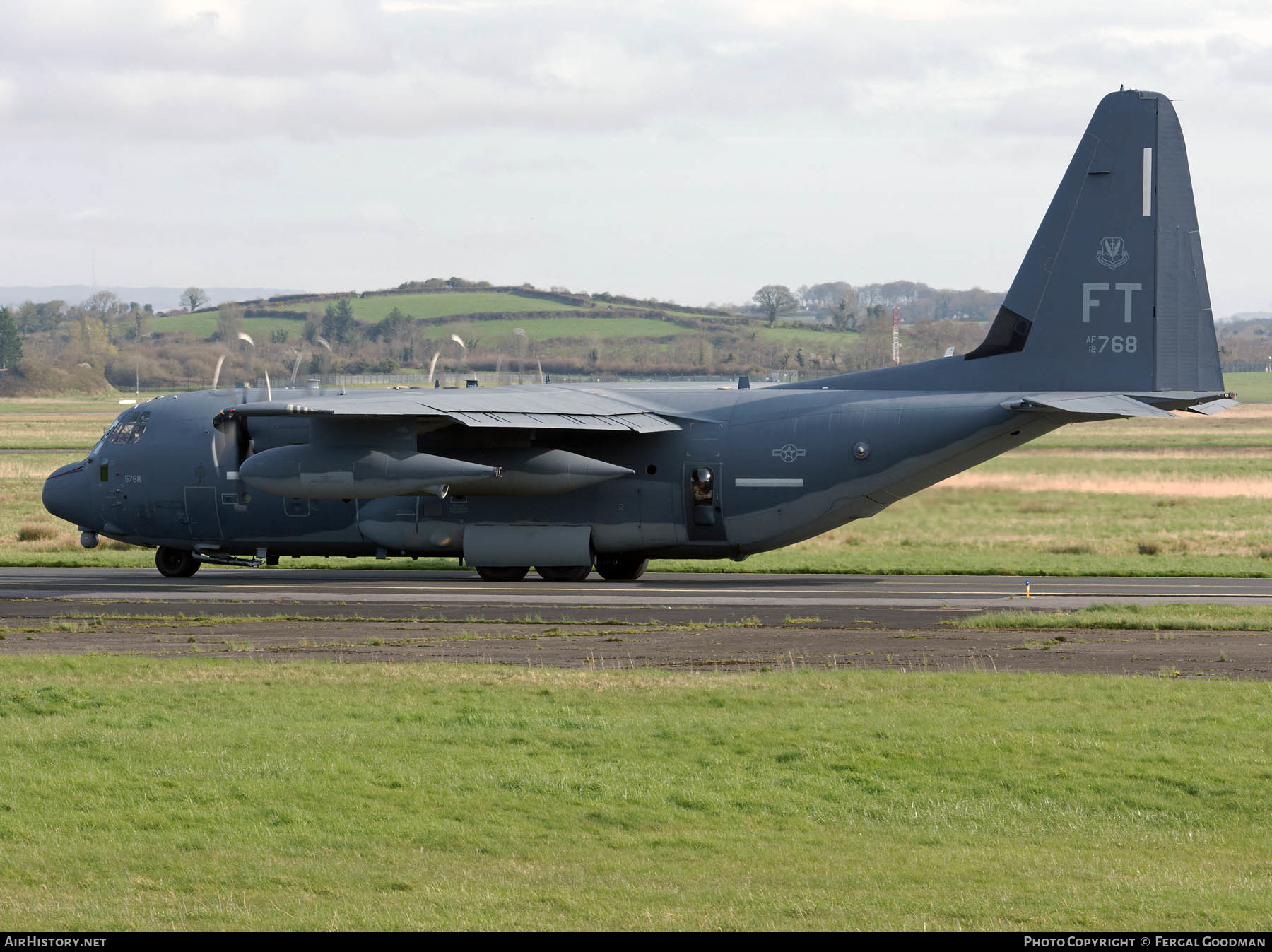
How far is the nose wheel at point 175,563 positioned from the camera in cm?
3475

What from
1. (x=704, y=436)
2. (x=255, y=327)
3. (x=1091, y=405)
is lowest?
(x=704, y=436)

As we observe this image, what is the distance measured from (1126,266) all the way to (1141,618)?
911cm

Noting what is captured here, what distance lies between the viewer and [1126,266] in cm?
3055

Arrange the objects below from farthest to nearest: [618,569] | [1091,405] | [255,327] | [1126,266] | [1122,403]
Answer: [255,327] → [618,569] → [1126,266] → [1122,403] → [1091,405]

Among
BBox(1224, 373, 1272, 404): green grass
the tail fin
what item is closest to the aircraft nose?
the tail fin

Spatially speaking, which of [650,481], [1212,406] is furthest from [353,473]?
[1212,406]

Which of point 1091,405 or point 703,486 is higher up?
point 1091,405

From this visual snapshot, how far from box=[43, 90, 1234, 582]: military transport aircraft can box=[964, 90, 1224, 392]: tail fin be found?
1.7 inches

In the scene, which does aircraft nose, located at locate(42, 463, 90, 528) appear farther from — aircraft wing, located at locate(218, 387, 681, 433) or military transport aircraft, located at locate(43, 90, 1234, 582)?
aircraft wing, located at locate(218, 387, 681, 433)

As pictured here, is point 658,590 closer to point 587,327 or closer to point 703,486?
point 703,486

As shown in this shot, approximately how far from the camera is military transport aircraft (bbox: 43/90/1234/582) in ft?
98.0

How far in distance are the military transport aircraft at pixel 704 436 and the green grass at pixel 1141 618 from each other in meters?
4.26

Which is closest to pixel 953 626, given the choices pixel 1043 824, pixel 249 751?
pixel 1043 824

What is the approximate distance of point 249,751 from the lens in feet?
50.0
